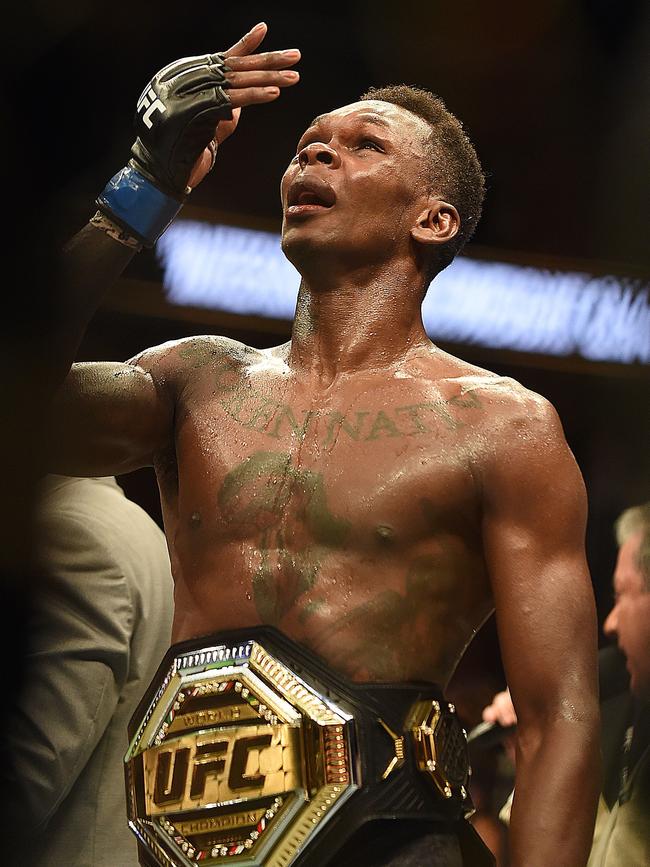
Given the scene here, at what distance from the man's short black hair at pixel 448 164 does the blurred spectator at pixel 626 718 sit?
889mm

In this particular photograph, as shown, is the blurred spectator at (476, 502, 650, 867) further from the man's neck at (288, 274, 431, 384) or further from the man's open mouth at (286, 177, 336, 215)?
the man's open mouth at (286, 177, 336, 215)

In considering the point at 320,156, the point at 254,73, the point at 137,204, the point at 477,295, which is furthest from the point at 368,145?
the point at 477,295

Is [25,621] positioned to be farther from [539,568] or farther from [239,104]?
[239,104]

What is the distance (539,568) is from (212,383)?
0.46 metres

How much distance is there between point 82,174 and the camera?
60.8 inches

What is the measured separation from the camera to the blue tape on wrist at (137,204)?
140cm

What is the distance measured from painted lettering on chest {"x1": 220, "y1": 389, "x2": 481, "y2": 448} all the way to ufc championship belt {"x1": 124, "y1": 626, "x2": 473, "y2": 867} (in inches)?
A: 10.0

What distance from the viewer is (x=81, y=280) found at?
136 centimetres

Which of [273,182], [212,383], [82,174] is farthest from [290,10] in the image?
[212,383]

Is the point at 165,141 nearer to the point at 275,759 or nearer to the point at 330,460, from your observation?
the point at 330,460

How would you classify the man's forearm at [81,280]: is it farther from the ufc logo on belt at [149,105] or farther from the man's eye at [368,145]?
the man's eye at [368,145]

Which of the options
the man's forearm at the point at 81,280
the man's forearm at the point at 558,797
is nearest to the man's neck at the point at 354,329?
the man's forearm at the point at 81,280

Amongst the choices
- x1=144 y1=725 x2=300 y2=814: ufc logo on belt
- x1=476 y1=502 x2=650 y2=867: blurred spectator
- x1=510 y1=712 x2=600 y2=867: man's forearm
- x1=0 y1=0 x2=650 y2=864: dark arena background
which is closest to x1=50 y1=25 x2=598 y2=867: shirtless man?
x1=510 y1=712 x2=600 y2=867: man's forearm

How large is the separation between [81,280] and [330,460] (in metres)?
0.34
